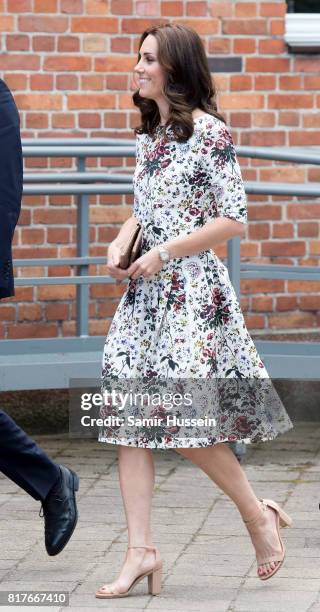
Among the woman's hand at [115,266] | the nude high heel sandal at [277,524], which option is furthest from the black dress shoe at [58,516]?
the woman's hand at [115,266]

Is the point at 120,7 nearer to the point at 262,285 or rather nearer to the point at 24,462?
the point at 262,285

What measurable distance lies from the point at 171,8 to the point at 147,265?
324cm

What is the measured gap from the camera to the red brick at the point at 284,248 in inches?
286

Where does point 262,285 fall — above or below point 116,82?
below

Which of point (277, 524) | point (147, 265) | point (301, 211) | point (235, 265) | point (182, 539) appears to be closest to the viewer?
point (147, 265)

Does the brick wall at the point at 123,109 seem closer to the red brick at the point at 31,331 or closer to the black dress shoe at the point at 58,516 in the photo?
the red brick at the point at 31,331

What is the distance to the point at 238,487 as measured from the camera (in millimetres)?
4344

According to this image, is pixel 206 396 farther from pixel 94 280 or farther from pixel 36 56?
pixel 36 56

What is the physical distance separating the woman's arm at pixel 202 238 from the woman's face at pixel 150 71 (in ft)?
1.38

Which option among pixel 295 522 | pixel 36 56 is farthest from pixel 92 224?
pixel 295 522

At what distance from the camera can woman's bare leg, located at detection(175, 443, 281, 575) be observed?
4305 millimetres

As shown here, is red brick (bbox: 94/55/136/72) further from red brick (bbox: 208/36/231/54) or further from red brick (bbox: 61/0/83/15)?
red brick (bbox: 208/36/231/54)

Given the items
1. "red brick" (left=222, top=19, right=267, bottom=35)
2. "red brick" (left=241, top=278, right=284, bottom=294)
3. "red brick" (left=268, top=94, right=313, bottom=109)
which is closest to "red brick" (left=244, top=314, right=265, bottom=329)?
"red brick" (left=241, top=278, right=284, bottom=294)

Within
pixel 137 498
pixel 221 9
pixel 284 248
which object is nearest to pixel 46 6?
pixel 221 9
